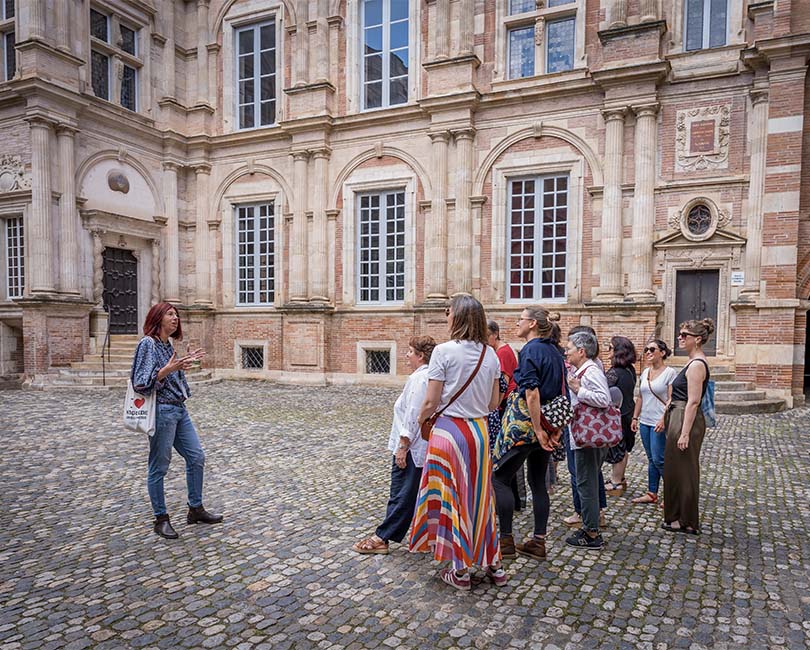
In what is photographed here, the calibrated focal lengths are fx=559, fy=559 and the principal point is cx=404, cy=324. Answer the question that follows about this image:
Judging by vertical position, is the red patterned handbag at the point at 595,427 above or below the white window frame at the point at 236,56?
below

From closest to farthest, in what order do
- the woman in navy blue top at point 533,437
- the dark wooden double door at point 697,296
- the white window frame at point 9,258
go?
the woman in navy blue top at point 533,437 < the dark wooden double door at point 697,296 < the white window frame at point 9,258

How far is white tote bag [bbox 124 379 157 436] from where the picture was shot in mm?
4379

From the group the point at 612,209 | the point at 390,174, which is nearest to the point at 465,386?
the point at 612,209

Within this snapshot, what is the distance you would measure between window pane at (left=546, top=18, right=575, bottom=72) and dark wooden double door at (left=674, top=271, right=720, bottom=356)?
6.13 m

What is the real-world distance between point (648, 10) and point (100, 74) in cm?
1499

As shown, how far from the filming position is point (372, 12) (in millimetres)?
16344

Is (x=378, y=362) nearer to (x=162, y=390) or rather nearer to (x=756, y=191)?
(x=756, y=191)

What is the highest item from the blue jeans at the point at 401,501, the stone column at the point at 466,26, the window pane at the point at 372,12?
the window pane at the point at 372,12

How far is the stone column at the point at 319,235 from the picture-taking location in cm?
1638

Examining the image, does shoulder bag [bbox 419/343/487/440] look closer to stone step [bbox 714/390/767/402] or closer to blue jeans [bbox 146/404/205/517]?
blue jeans [bbox 146/404/205/517]

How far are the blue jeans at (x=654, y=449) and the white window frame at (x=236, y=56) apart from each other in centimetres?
Answer: 1486

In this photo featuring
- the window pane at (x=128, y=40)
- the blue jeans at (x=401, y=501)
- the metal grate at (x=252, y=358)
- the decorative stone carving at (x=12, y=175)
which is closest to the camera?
the blue jeans at (x=401, y=501)

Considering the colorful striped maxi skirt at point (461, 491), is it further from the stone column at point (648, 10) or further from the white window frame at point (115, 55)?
the white window frame at point (115, 55)

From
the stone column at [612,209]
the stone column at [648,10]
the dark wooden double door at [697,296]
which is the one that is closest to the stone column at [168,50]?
the stone column at [612,209]
